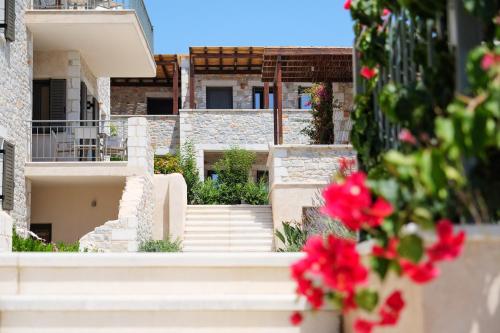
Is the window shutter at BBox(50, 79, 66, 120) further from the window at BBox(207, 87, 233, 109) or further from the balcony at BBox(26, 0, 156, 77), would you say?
the window at BBox(207, 87, 233, 109)

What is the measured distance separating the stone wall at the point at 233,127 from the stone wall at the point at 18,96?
9.32 meters

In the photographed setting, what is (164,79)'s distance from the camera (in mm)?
27531

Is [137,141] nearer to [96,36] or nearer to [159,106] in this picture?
[96,36]

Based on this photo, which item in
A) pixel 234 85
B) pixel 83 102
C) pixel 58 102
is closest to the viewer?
pixel 58 102

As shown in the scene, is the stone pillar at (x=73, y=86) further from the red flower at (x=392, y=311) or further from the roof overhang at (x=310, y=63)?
the red flower at (x=392, y=311)

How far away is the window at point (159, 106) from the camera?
2775 centimetres

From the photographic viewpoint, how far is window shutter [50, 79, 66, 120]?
15.6 m

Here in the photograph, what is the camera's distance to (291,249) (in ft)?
42.1

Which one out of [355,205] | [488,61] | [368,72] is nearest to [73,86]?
[368,72]

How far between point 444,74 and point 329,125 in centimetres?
1606

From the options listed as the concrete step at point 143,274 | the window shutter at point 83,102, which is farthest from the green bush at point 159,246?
the concrete step at point 143,274

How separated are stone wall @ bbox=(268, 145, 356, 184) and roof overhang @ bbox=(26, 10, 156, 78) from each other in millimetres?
3935

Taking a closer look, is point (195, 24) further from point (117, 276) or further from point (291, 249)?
point (117, 276)

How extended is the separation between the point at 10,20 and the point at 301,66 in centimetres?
826
